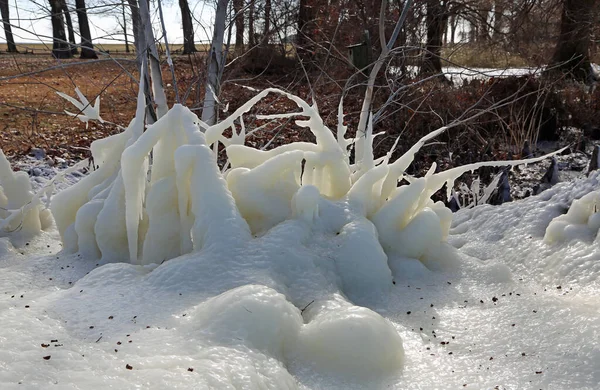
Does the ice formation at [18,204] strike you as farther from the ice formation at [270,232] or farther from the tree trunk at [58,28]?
the tree trunk at [58,28]

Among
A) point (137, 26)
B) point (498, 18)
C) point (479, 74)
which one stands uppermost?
point (498, 18)

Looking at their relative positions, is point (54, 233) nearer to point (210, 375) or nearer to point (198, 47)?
point (210, 375)

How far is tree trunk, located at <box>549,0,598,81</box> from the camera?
40.3ft

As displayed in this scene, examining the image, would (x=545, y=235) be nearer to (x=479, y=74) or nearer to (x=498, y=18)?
(x=479, y=74)

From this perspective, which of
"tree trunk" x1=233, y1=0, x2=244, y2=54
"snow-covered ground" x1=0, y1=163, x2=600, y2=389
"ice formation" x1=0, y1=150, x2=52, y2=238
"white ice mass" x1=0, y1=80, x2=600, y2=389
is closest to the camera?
"snow-covered ground" x1=0, y1=163, x2=600, y2=389

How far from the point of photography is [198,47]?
598 cm

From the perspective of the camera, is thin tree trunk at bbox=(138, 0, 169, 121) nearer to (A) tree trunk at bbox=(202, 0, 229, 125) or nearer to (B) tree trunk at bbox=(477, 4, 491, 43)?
(A) tree trunk at bbox=(202, 0, 229, 125)

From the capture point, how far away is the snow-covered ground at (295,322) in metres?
1.65

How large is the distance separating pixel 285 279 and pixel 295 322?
38 cm

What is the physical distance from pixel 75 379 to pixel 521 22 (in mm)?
13690

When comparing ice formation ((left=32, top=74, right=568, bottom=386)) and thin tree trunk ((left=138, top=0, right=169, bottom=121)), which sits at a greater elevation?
thin tree trunk ((left=138, top=0, right=169, bottom=121))

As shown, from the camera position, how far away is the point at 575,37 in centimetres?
1267

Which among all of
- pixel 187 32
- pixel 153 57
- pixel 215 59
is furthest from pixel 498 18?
pixel 153 57

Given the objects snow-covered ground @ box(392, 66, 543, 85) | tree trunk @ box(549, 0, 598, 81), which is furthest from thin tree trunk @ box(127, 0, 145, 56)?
tree trunk @ box(549, 0, 598, 81)
